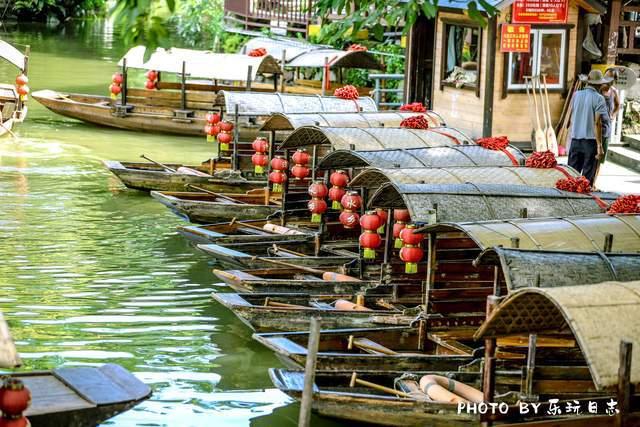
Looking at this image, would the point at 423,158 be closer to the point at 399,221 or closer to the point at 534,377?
the point at 399,221

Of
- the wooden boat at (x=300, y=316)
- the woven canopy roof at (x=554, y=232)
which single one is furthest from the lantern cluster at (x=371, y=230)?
the woven canopy roof at (x=554, y=232)

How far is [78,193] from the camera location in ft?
63.4

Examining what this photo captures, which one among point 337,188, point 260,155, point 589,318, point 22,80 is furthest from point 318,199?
point 22,80

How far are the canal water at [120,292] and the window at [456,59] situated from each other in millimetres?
4944

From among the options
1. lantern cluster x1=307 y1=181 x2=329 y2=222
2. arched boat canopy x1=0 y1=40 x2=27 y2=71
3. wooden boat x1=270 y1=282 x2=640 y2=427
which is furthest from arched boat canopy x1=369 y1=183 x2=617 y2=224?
arched boat canopy x1=0 y1=40 x2=27 y2=71

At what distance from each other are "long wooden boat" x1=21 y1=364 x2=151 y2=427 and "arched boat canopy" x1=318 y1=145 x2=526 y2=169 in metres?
5.12

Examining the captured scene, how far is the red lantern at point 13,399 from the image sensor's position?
669 centimetres

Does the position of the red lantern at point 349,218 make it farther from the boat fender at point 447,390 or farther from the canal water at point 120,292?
the boat fender at point 447,390

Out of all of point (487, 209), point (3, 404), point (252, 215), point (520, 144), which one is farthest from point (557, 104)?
point (3, 404)

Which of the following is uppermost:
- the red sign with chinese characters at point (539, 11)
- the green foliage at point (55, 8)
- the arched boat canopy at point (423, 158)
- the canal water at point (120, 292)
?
the green foliage at point (55, 8)

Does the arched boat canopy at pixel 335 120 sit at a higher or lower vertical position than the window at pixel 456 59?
lower

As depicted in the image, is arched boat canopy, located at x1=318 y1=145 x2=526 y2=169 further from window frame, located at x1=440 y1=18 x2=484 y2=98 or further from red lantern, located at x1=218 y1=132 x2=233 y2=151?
window frame, located at x1=440 y1=18 x2=484 y2=98

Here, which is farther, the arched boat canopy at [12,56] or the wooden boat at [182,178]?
the arched boat canopy at [12,56]

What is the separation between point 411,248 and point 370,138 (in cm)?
314
